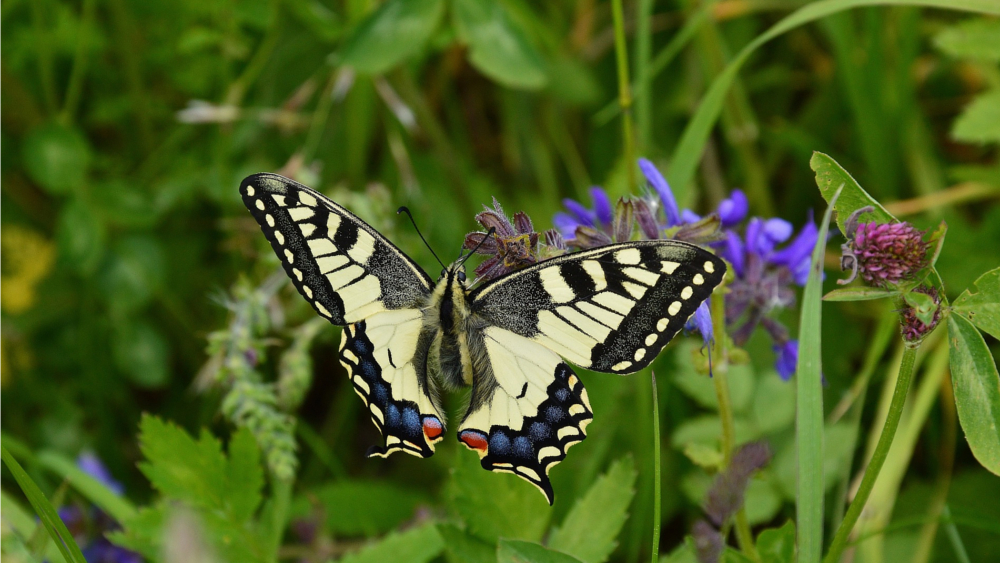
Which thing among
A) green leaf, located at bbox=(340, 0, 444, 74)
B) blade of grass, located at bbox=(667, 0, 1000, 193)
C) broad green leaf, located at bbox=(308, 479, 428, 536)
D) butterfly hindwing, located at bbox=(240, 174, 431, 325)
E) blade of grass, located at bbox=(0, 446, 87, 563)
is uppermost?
green leaf, located at bbox=(340, 0, 444, 74)

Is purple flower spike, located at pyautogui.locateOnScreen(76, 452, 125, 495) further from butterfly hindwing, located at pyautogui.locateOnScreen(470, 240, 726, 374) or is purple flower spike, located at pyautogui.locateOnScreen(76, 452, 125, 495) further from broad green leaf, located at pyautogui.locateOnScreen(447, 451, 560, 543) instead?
butterfly hindwing, located at pyautogui.locateOnScreen(470, 240, 726, 374)

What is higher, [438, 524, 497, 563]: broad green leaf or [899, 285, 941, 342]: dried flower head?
[899, 285, 941, 342]: dried flower head

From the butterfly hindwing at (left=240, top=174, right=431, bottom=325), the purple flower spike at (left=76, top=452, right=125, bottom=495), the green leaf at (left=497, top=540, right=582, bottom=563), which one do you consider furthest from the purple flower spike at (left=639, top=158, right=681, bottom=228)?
the purple flower spike at (left=76, top=452, right=125, bottom=495)

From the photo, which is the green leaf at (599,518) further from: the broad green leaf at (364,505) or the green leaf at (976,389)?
the broad green leaf at (364,505)

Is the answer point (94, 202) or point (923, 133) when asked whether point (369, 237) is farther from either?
point (923, 133)

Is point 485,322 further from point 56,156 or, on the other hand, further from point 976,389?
point 56,156

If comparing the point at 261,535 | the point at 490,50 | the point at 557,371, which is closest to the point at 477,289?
the point at 557,371
